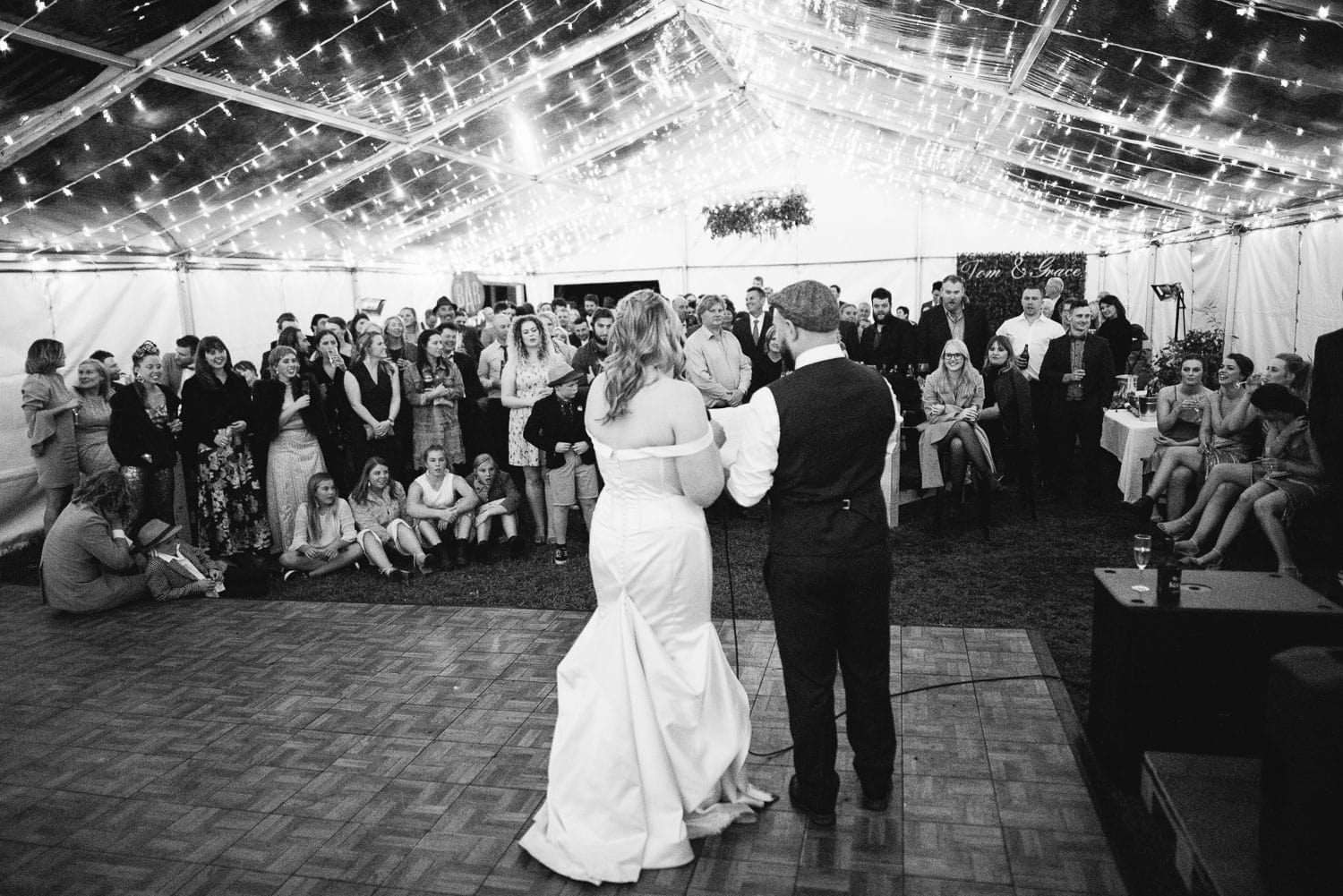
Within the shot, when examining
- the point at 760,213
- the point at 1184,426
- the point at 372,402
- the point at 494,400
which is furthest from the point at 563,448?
the point at 760,213

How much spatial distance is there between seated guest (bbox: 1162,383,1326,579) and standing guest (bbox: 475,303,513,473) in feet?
15.6

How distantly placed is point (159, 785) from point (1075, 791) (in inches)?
125

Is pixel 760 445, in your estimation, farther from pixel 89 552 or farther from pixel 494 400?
pixel 494 400

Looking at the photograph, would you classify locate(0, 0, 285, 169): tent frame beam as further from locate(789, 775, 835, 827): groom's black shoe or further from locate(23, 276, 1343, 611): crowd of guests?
locate(789, 775, 835, 827): groom's black shoe

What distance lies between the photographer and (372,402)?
607cm

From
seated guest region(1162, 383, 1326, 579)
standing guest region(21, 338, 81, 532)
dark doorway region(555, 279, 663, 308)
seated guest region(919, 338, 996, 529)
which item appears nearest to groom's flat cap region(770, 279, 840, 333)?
seated guest region(1162, 383, 1326, 579)

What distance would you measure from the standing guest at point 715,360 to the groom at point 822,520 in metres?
3.56

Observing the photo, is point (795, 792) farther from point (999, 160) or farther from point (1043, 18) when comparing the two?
point (999, 160)

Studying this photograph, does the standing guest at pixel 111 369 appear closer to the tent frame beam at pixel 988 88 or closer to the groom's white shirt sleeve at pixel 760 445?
the groom's white shirt sleeve at pixel 760 445

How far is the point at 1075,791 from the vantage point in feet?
9.23

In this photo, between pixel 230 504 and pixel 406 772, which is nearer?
pixel 406 772

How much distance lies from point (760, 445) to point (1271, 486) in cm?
403

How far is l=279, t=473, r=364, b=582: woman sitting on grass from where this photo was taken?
18.4 ft

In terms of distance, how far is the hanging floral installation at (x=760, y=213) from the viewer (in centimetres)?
1314
